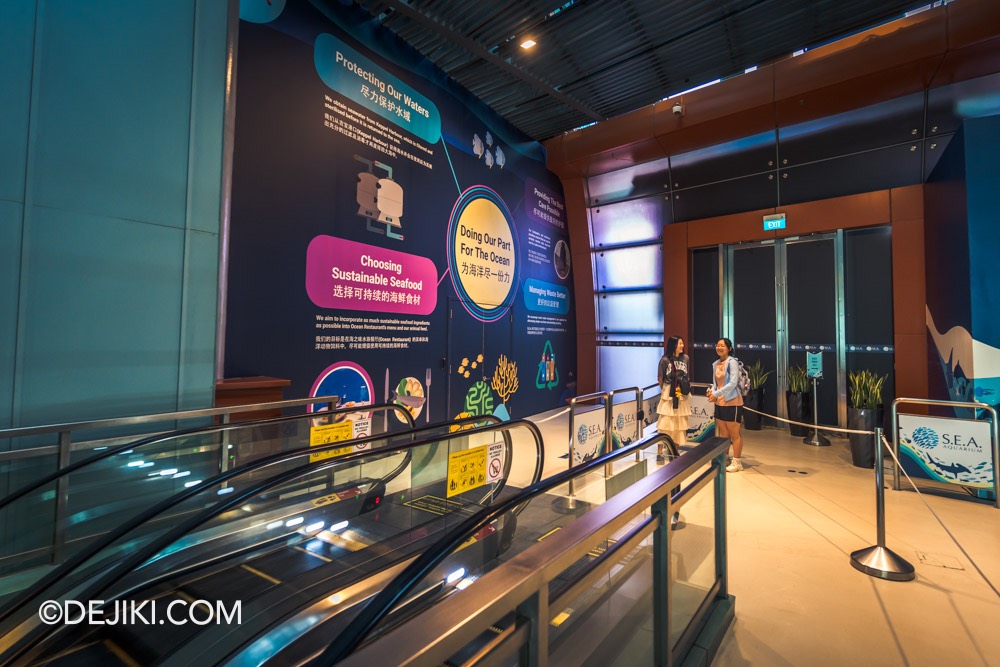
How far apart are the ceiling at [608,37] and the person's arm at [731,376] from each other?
4174 millimetres

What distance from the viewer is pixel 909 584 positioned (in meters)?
2.73

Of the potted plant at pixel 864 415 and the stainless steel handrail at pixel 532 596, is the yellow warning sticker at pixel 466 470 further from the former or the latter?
the potted plant at pixel 864 415

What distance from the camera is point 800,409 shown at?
689cm

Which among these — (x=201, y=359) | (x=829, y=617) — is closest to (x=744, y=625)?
(x=829, y=617)

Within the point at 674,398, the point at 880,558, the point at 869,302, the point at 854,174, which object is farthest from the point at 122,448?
the point at 854,174

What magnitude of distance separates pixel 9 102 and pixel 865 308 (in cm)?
926

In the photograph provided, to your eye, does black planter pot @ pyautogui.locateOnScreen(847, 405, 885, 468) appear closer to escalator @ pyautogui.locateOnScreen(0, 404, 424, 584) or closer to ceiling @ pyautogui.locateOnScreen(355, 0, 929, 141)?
ceiling @ pyautogui.locateOnScreen(355, 0, 929, 141)

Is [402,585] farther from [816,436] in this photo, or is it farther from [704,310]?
[704,310]

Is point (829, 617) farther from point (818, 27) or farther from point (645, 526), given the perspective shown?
point (818, 27)

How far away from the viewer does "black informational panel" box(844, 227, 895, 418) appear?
6.49m

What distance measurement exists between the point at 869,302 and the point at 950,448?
313cm

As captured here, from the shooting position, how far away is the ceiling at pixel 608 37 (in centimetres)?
532

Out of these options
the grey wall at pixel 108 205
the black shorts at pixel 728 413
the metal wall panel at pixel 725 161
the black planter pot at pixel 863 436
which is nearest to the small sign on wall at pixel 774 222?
the metal wall panel at pixel 725 161

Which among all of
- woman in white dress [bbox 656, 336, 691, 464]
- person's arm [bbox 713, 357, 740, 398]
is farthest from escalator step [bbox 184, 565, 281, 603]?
person's arm [bbox 713, 357, 740, 398]
